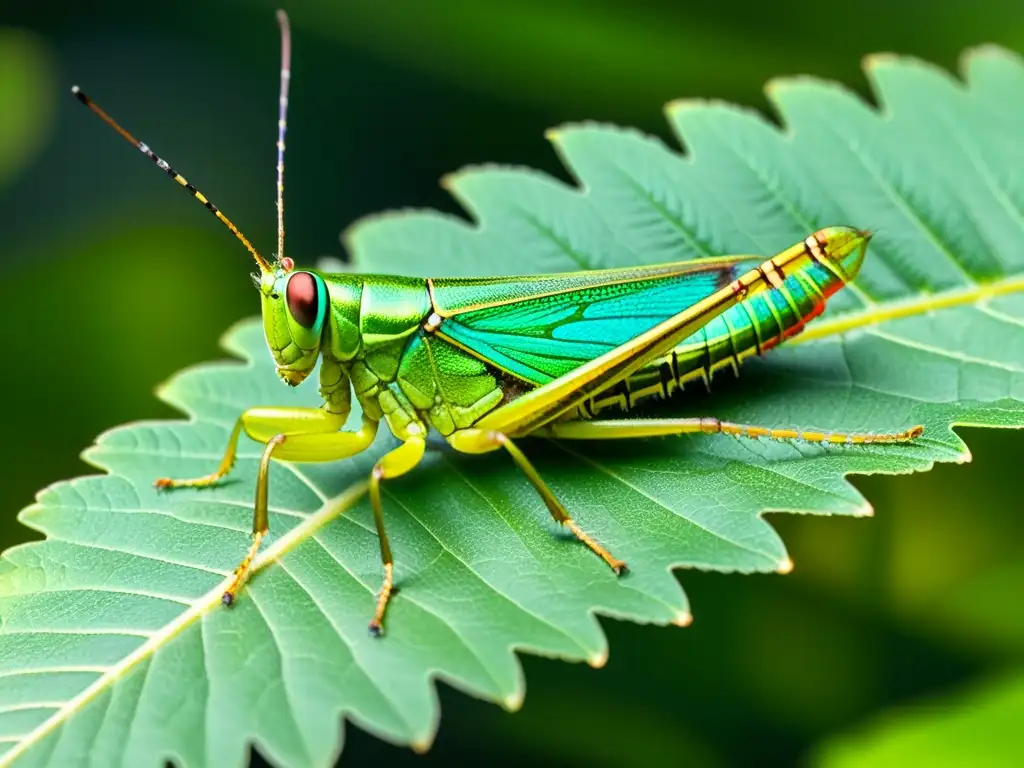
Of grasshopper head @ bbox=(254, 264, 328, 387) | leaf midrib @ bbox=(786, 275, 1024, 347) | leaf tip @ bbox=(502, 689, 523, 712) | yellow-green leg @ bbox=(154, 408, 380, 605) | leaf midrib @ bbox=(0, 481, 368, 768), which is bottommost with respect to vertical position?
leaf tip @ bbox=(502, 689, 523, 712)

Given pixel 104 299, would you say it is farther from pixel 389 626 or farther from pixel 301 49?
pixel 389 626

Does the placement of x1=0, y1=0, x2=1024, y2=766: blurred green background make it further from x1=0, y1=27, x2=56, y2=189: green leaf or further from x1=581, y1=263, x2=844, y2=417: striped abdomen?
x1=581, y1=263, x2=844, y2=417: striped abdomen

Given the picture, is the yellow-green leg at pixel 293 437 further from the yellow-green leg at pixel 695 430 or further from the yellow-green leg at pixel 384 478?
the yellow-green leg at pixel 695 430

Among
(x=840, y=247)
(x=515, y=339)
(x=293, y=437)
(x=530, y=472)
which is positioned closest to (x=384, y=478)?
(x=293, y=437)

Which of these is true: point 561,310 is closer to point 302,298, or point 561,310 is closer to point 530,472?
point 530,472

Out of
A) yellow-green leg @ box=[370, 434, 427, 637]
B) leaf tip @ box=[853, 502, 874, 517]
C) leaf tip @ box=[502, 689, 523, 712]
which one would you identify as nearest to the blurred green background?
leaf tip @ box=[853, 502, 874, 517]
